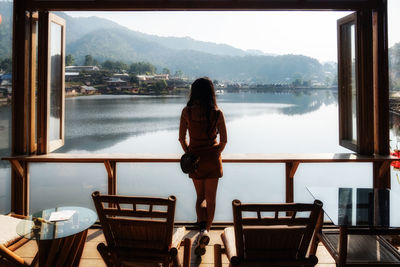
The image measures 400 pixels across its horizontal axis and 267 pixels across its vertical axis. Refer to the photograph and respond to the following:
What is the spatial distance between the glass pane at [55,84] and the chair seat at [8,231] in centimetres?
125

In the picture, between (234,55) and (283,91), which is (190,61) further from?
(283,91)

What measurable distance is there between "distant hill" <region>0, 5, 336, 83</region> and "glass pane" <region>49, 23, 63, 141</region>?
1.44 meters

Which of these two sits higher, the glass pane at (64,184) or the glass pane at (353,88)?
the glass pane at (353,88)

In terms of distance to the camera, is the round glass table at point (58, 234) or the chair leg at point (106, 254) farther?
the round glass table at point (58, 234)

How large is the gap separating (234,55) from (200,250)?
14.9ft

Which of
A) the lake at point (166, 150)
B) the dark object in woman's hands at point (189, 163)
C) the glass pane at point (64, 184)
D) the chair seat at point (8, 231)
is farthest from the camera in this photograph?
the lake at point (166, 150)

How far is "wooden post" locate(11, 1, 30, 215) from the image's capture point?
3342mm

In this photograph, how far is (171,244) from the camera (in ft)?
5.83

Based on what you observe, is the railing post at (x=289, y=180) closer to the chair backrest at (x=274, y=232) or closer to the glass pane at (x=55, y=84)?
the chair backrest at (x=274, y=232)

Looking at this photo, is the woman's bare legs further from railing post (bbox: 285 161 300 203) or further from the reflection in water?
the reflection in water

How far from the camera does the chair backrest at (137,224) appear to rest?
169cm

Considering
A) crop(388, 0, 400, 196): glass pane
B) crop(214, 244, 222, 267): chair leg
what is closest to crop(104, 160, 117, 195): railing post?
crop(214, 244, 222, 267): chair leg

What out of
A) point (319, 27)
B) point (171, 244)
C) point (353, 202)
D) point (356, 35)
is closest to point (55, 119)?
point (171, 244)

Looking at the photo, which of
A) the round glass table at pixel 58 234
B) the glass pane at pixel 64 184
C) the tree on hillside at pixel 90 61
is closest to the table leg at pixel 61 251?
the round glass table at pixel 58 234
